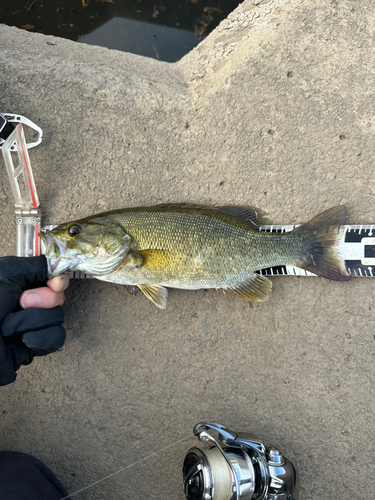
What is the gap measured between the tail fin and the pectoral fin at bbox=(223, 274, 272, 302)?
276 millimetres

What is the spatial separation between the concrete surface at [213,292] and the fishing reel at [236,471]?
13.3 inches

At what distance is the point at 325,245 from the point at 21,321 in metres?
2.15

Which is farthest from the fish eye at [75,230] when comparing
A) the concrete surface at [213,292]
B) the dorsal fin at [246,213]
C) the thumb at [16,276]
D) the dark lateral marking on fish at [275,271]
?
the dark lateral marking on fish at [275,271]

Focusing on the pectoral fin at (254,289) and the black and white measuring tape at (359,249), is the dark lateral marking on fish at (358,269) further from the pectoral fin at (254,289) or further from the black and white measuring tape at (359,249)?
the pectoral fin at (254,289)

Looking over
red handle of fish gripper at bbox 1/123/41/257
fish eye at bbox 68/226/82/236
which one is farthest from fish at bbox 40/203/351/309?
red handle of fish gripper at bbox 1/123/41/257

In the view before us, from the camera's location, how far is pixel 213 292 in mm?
2699

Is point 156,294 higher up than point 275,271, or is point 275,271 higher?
point 275,271

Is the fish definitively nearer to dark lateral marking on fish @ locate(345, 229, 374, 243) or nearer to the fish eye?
the fish eye

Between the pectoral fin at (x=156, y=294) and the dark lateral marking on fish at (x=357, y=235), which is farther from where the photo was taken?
the dark lateral marking on fish at (x=357, y=235)

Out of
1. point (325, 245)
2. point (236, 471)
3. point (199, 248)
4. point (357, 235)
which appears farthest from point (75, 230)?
point (357, 235)

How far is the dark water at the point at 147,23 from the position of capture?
11.2 feet

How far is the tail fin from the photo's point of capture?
2.42 metres

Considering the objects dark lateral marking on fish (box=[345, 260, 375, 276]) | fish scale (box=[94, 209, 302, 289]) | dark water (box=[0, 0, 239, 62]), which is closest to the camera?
fish scale (box=[94, 209, 302, 289])

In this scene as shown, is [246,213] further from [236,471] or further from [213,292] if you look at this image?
[236,471]
